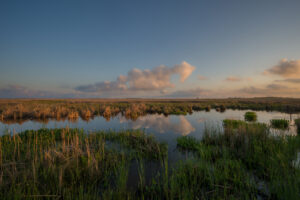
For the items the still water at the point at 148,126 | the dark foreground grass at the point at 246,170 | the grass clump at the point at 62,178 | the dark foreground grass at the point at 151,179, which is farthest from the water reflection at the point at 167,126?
the grass clump at the point at 62,178

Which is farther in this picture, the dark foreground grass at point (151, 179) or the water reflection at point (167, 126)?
the water reflection at point (167, 126)

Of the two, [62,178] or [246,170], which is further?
[246,170]

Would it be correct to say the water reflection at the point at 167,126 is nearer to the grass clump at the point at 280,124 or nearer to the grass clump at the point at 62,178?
the grass clump at the point at 62,178

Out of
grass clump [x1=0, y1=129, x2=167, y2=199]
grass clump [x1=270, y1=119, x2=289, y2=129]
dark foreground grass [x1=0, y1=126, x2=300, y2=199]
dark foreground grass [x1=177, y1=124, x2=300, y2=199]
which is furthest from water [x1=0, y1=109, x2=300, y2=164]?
grass clump [x1=0, y1=129, x2=167, y2=199]

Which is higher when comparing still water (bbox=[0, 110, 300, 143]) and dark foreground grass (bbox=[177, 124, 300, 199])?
dark foreground grass (bbox=[177, 124, 300, 199])

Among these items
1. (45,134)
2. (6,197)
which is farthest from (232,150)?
(45,134)

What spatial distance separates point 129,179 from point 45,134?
8.64m

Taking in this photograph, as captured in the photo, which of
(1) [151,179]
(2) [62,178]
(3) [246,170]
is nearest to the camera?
(2) [62,178]

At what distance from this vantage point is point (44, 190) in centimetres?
377

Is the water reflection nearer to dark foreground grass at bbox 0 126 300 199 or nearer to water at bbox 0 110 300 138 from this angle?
water at bbox 0 110 300 138

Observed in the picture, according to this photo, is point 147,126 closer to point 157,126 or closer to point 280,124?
point 157,126

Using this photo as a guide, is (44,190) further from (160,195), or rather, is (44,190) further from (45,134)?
(45,134)

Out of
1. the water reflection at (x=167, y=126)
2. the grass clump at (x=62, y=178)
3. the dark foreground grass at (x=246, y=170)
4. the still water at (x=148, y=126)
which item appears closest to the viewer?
the grass clump at (x=62, y=178)

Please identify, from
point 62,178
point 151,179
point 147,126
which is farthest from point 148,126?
point 62,178
